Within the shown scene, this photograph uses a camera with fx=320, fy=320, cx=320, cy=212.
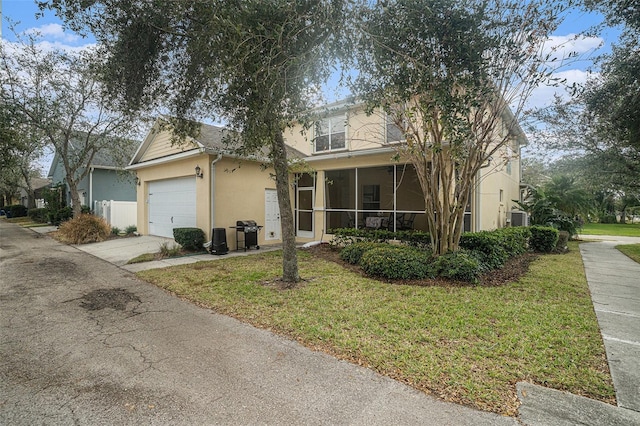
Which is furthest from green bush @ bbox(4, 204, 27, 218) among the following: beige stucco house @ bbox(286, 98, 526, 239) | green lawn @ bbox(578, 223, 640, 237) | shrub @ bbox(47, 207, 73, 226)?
green lawn @ bbox(578, 223, 640, 237)

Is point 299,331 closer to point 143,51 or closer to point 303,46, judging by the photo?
point 303,46

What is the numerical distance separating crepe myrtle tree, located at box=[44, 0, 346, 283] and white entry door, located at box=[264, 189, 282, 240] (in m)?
6.01

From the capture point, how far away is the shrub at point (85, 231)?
13391 mm

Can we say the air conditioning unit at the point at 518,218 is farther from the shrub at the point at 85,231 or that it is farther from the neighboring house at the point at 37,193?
the neighboring house at the point at 37,193

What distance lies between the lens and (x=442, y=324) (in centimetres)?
449

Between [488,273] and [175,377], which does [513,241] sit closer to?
[488,273]

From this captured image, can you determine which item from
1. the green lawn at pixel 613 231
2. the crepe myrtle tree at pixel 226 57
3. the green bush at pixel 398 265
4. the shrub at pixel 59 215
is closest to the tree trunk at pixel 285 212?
the crepe myrtle tree at pixel 226 57

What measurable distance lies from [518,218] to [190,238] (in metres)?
14.1

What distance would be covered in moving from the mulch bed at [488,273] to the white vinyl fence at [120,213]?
1092 centimetres

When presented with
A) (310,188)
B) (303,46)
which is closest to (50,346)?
(303,46)

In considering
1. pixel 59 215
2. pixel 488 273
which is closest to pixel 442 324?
pixel 488 273

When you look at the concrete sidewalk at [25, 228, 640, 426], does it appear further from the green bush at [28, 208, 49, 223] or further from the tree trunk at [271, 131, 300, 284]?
the green bush at [28, 208, 49, 223]

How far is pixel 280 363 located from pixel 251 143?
4.04 metres

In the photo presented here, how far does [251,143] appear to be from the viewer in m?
6.09
